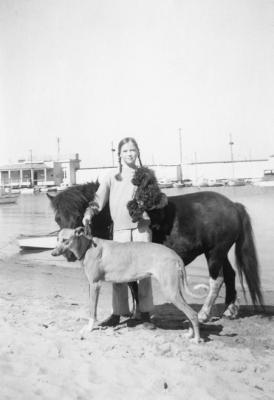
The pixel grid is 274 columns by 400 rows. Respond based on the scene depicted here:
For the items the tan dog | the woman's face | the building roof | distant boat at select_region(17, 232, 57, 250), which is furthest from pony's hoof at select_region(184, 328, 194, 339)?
the building roof

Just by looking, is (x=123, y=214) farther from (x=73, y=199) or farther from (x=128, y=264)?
(x=73, y=199)

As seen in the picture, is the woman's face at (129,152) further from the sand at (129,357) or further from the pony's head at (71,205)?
the sand at (129,357)

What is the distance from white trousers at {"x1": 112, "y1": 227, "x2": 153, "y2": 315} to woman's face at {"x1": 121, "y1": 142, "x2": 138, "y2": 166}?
32.0 inches

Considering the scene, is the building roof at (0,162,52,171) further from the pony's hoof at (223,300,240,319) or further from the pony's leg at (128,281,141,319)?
the pony's leg at (128,281,141,319)

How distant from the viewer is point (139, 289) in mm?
4805

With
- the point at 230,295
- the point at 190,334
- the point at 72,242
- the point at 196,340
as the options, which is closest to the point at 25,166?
the point at 230,295

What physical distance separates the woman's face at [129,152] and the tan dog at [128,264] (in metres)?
1.00

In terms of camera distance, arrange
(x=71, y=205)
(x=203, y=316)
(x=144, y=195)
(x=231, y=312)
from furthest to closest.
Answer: (x=231, y=312), (x=203, y=316), (x=71, y=205), (x=144, y=195)

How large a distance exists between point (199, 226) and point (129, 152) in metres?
1.35

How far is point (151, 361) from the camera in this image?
3.72 metres

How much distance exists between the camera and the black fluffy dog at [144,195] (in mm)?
4551

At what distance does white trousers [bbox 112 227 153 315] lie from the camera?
473 centimetres

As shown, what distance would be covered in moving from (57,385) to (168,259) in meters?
1.61

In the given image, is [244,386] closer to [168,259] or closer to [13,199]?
[168,259]
